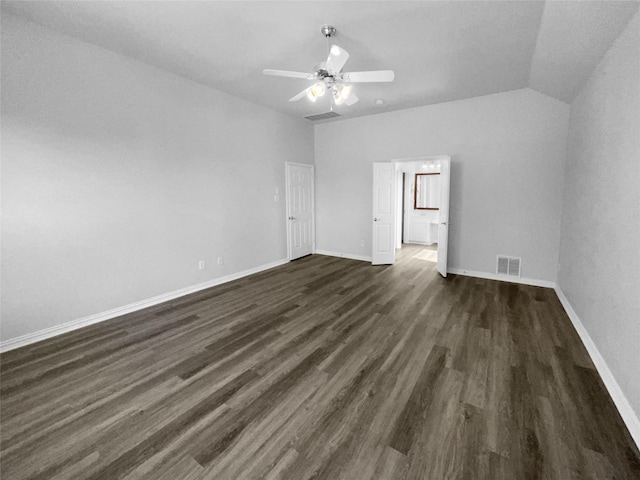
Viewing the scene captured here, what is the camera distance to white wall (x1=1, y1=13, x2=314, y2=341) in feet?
9.11

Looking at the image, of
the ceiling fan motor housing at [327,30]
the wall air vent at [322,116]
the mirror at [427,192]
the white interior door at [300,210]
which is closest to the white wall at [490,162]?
the wall air vent at [322,116]

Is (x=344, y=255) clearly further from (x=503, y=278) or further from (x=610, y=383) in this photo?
(x=610, y=383)

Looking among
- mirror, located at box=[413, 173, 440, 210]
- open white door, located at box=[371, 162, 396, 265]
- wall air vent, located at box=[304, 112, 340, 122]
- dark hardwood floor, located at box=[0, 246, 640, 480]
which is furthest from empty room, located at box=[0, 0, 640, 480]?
mirror, located at box=[413, 173, 440, 210]

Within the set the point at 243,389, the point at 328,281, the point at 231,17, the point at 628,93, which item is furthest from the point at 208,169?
the point at 628,93

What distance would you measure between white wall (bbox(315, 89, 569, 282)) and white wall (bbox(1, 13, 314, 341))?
278cm

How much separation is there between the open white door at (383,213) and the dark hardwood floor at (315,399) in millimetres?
2431

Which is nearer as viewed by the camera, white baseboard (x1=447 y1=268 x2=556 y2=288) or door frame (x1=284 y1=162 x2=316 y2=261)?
white baseboard (x1=447 y1=268 x2=556 y2=288)

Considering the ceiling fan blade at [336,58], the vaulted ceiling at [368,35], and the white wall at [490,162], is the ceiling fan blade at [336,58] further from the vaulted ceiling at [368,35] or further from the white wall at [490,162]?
the white wall at [490,162]

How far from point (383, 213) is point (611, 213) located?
3774 mm

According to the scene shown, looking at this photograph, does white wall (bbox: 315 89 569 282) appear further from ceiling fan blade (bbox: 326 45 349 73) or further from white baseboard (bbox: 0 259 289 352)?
white baseboard (bbox: 0 259 289 352)

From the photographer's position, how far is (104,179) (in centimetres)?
335

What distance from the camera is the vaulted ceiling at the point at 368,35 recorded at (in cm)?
250

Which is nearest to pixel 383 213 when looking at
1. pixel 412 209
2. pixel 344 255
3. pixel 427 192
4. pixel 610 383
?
pixel 344 255

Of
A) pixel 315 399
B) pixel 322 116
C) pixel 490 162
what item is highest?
pixel 322 116
